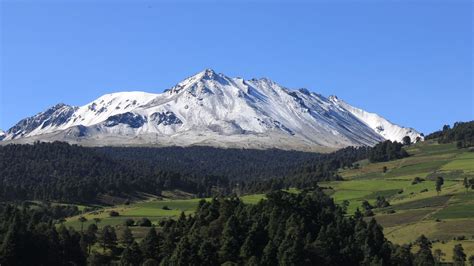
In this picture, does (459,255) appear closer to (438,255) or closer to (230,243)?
(438,255)

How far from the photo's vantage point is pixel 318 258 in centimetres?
12288

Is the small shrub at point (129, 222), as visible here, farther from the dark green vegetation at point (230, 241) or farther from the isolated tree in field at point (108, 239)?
the isolated tree in field at point (108, 239)

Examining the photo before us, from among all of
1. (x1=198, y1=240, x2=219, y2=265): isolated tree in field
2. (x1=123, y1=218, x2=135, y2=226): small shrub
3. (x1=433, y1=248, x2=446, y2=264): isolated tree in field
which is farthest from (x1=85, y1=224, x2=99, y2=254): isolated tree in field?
(x1=433, y1=248, x2=446, y2=264): isolated tree in field

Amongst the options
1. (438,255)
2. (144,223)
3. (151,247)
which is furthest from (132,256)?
(438,255)

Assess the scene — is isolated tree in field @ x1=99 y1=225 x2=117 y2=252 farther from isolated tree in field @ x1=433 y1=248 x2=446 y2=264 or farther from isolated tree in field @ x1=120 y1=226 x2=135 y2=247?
isolated tree in field @ x1=433 y1=248 x2=446 y2=264

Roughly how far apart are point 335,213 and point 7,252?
70.9 meters

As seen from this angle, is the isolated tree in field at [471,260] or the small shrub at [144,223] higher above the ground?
the small shrub at [144,223]

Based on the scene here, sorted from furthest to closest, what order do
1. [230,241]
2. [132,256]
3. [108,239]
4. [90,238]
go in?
1. [90,238]
2. [108,239]
3. [132,256]
4. [230,241]

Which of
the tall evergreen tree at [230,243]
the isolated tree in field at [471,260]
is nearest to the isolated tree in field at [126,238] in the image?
the tall evergreen tree at [230,243]

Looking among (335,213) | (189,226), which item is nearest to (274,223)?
(189,226)

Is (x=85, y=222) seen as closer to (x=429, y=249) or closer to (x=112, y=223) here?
(x=112, y=223)

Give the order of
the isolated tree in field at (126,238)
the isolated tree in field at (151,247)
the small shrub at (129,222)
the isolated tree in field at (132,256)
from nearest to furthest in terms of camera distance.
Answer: the isolated tree in field at (132,256)
the isolated tree in field at (151,247)
the isolated tree in field at (126,238)
the small shrub at (129,222)

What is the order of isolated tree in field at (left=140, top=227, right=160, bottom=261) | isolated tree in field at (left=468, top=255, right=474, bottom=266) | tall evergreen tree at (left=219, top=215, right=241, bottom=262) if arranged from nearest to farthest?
tall evergreen tree at (left=219, top=215, right=241, bottom=262) → isolated tree in field at (left=140, top=227, right=160, bottom=261) → isolated tree in field at (left=468, top=255, right=474, bottom=266)

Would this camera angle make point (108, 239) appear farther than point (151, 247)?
Yes
